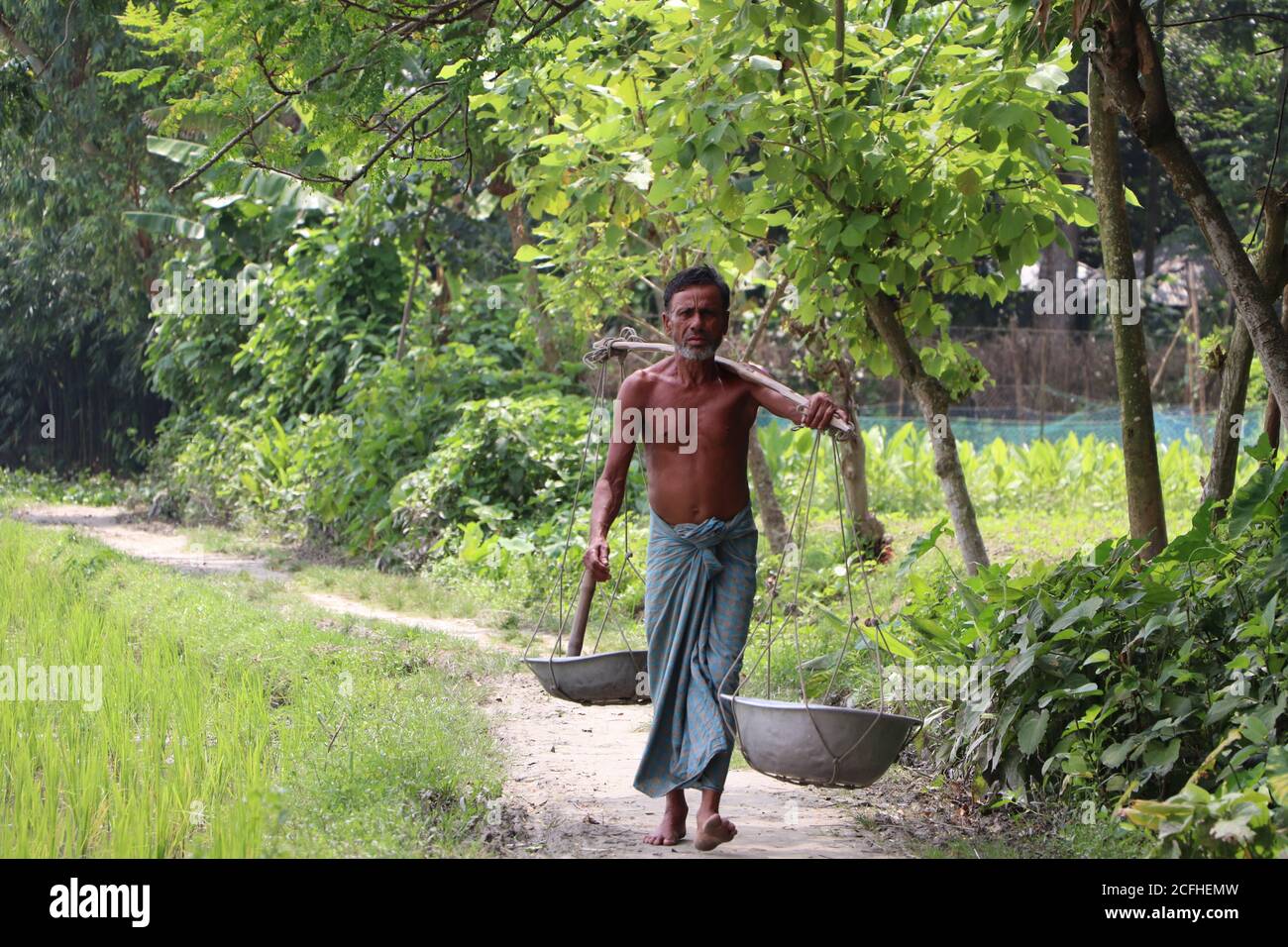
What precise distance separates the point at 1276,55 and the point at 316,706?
1070cm

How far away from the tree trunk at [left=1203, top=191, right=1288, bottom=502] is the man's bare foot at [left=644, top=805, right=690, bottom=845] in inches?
96.6

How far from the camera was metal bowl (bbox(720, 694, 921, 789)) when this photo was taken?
3916mm

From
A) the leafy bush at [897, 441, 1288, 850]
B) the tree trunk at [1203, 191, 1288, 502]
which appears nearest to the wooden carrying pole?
the leafy bush at [897, 441, 1288, 850]

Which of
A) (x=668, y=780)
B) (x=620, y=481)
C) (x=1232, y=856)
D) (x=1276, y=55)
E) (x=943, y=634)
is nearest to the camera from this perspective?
(x=1232, y=856)

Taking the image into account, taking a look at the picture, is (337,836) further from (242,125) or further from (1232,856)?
(242,125)

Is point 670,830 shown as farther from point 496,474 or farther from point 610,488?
point 496,474

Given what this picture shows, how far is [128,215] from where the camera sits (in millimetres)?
15906

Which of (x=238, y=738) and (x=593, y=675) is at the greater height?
(x=593, y=675)

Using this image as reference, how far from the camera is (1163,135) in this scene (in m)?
5.13

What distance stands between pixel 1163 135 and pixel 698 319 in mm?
1863

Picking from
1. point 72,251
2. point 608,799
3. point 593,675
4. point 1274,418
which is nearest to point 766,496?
point 1274,418

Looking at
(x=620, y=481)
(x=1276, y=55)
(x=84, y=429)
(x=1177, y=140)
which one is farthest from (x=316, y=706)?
(x=84, y=429)

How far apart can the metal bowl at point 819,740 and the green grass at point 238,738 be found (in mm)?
921

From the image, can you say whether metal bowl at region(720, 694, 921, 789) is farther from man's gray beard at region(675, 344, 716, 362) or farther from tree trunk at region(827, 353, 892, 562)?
tree trunk at region(827, 353, 892, 562)
